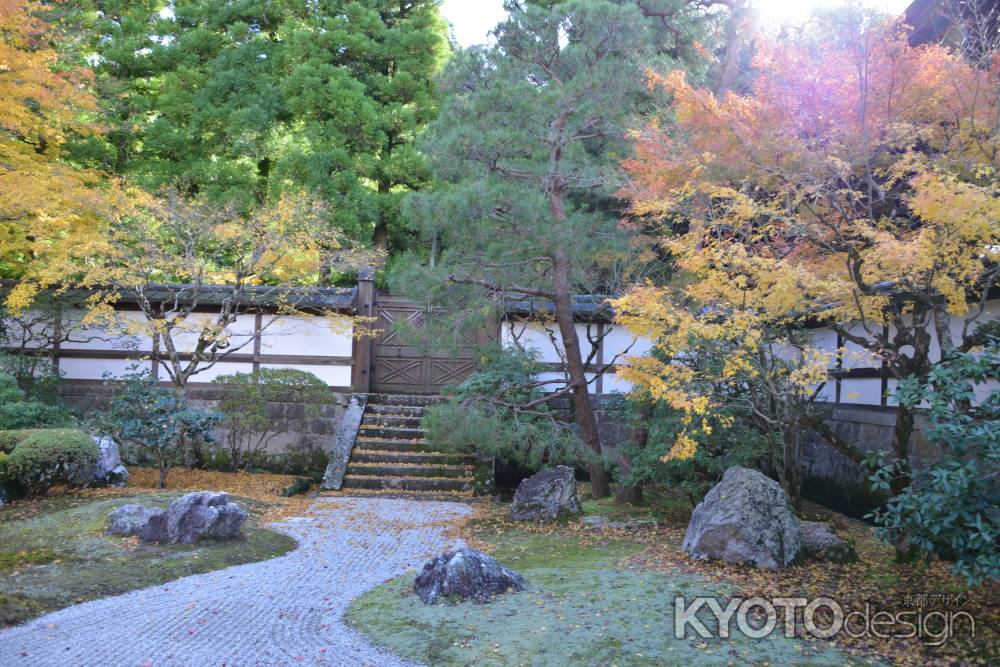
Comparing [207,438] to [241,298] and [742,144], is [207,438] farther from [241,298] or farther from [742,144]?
[742,144]

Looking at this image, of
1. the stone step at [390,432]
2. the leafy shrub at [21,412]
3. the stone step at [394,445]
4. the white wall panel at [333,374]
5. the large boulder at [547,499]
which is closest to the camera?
the large boulder at [547,499]

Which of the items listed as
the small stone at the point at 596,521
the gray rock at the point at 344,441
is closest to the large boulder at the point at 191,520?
the gray rock at the point at 344,441

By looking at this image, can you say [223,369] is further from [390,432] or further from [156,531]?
[156,531]

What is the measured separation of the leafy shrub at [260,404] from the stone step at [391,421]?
33.1 inches

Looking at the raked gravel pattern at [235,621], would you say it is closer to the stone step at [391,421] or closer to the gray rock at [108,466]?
the gray rock at [108,466]

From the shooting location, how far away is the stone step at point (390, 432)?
12.5 meters

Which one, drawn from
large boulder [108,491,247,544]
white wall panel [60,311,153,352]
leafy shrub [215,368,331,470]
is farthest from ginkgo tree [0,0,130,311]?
large boulder [108,491,247,544]

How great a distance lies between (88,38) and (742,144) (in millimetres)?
16057

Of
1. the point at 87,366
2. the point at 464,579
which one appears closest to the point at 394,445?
the point at 87,366

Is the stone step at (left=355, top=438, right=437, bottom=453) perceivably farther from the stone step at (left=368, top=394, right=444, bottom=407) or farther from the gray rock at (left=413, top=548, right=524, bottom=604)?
the gray rock at (left=413, top=548, right=524, bottom=604)

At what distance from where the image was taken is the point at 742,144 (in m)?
7.11

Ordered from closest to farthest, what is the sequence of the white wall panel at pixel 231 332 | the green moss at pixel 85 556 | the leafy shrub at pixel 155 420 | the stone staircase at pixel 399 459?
the green moss at pixel 85 556, the leafy shrub at pixel 155 420, the stone staircase at pixel 399 459, the white wall panel at pixel 231 332

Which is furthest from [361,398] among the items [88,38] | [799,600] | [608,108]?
[88,38]

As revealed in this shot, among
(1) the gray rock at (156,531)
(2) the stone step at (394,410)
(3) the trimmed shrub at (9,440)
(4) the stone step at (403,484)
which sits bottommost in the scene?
(4) the stone step at (403,484)
